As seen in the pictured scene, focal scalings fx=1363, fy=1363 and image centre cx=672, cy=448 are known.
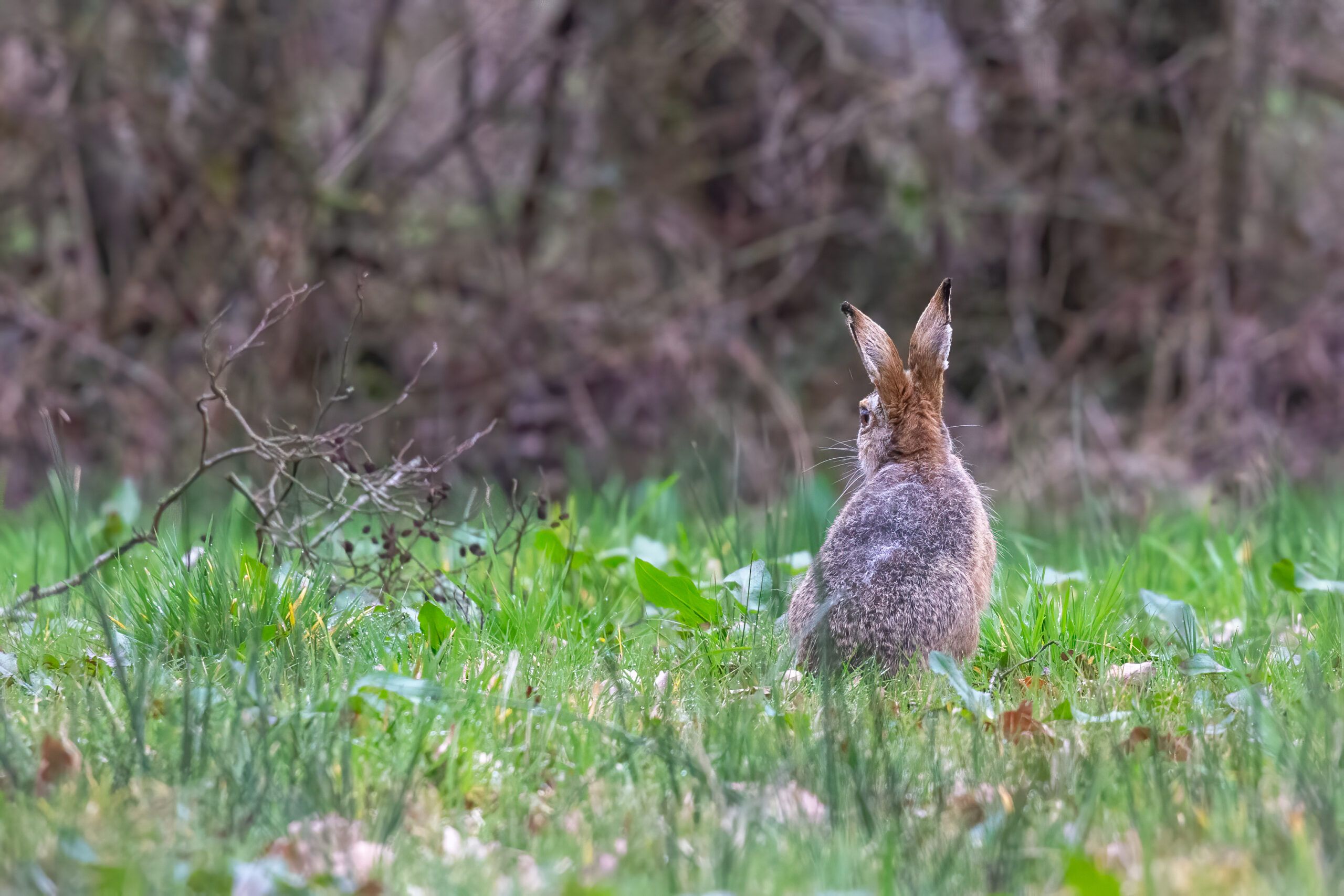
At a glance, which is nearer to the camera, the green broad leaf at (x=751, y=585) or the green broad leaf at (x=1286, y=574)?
the green broad leaf at (x=751, y=585)

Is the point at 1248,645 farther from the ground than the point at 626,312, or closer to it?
closer to it

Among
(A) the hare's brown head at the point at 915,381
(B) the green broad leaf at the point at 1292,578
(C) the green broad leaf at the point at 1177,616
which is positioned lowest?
(C) the green broad leaf at the point at 1177,616

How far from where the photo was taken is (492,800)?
9.00 ft

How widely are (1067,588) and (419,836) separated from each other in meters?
2.22

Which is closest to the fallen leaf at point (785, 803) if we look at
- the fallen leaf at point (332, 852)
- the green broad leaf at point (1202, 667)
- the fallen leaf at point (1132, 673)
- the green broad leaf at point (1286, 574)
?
the fallen leaf at point (332, 852)

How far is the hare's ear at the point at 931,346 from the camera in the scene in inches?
163

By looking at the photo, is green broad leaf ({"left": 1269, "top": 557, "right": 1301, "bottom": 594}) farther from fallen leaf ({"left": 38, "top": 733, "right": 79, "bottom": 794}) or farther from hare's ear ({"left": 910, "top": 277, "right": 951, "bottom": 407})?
fallen leaf ({"left": 38, "top": 733, "right": 79, "bottom": 794})

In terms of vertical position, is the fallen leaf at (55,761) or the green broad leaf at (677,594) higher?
the green broad leaf at (677,594)

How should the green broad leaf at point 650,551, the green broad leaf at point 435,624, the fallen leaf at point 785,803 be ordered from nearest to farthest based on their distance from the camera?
the fallen leaf at point 785,803 → the green broad leaf at point 435,624 → the green broad leaf at point 650,551

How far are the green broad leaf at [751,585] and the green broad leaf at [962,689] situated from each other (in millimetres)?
704

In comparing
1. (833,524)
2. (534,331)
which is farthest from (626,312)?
(833,524)

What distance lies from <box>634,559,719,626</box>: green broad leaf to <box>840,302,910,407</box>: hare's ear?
0.83 metres

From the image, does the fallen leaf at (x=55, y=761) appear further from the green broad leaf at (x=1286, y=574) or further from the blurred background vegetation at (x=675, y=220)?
the blurred background vegetation at (x=675, y=220)

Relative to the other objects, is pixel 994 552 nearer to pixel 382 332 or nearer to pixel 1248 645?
pixel 1248 645
